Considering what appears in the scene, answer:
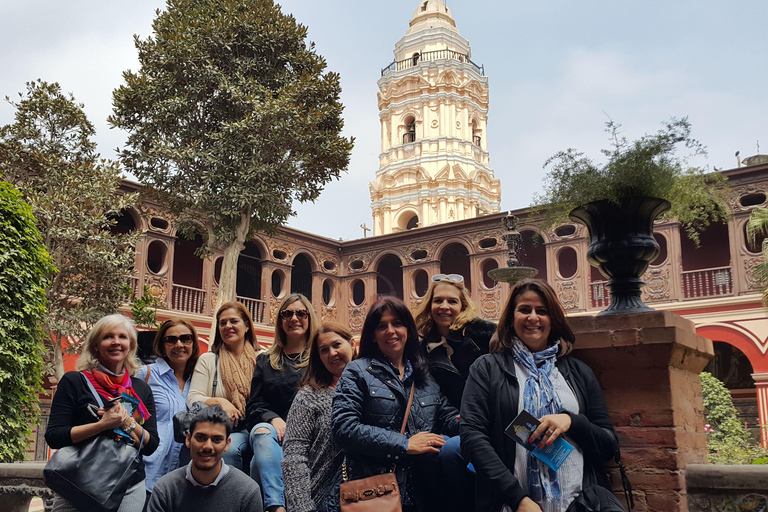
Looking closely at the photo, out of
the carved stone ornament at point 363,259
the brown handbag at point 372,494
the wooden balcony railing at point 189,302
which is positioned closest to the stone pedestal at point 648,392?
the brown handbag at point 372,494

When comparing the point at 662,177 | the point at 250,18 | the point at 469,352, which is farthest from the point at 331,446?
the point at 250,18

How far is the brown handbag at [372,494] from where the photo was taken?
9.02 feet

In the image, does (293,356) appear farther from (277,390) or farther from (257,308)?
(257,308)

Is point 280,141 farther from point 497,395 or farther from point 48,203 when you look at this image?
point 497,395

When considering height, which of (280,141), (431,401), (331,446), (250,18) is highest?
(250,18)

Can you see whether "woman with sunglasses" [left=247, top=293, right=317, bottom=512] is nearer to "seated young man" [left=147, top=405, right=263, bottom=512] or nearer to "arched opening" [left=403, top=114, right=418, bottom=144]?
"seated young man" [left=147, top=405, right=263, bottom=512]

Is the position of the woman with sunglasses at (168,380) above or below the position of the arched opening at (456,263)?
below

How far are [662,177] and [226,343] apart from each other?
2.58m

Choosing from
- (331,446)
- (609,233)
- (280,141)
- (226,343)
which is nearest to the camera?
(331,446)

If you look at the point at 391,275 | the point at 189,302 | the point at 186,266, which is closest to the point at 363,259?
the point at 391,275

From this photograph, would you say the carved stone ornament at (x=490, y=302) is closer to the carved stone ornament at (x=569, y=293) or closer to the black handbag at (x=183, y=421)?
the carved stone ornament at (x=569, y=293)

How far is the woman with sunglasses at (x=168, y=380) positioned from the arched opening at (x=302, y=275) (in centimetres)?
1833

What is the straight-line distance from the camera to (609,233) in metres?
3.54

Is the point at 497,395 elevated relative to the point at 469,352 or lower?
lower
